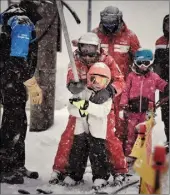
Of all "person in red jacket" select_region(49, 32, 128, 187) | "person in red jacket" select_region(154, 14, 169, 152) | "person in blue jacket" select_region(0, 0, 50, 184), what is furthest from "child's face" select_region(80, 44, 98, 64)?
"person in red jacket" select_region(154, 14, 169, 152)

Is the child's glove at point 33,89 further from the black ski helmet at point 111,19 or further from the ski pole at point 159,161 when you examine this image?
the ski pole at point 159,161

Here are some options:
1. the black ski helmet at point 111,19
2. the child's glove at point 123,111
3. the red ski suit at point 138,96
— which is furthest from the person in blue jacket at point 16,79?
the red ski suit at point 138,96

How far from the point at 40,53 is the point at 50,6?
0.63m

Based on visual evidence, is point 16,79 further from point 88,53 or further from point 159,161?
point 159,161

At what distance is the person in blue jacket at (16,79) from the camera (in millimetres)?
3592

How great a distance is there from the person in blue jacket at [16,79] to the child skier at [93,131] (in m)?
0.39

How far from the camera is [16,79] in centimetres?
377

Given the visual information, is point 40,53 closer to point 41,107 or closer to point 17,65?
point 41,107

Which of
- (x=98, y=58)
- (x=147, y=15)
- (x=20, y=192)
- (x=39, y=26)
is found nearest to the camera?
(x=20, y=192)

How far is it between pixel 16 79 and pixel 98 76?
726mm

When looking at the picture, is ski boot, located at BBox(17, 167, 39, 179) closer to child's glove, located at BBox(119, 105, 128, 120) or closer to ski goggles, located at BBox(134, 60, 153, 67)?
child's glove, located at BBox(119, 105, 128, 120)

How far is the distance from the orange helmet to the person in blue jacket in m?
0.47

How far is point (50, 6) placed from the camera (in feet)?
18.4

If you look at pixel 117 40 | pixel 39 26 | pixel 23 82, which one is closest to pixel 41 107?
pixel 39 26
